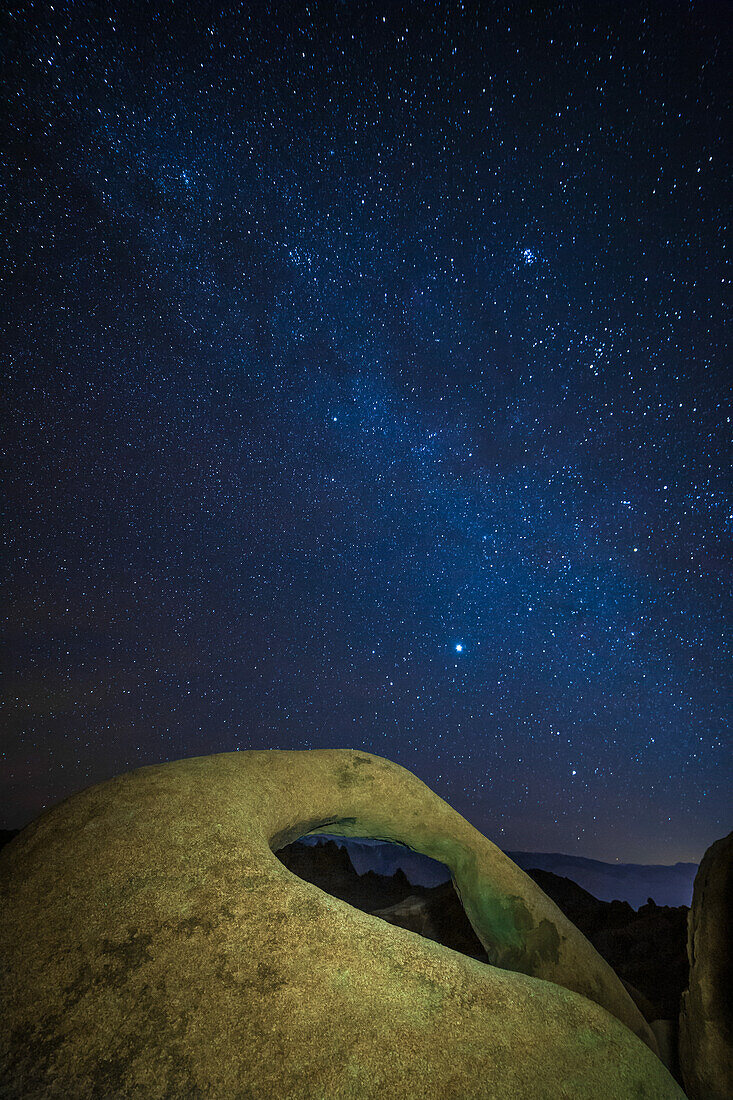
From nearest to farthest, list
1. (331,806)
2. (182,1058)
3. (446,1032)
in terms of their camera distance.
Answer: (182,1058), (446,1032), (331,806)

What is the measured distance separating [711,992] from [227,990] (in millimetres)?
5452

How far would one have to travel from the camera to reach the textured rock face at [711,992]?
15.2 feet

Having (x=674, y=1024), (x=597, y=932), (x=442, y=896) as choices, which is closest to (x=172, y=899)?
(x=674, y=1024)

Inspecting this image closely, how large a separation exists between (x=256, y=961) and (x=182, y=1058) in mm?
500

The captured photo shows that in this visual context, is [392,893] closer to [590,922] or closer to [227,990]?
[590,922]

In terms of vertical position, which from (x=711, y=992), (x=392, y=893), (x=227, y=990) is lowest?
(x=392, y=893)

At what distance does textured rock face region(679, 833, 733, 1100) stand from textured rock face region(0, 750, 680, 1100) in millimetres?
2667

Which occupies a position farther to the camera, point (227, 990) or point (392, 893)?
point (392, 893)

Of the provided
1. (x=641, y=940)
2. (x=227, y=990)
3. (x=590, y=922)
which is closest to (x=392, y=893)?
(x=590, y=922)

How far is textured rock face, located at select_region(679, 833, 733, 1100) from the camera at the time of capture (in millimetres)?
4637

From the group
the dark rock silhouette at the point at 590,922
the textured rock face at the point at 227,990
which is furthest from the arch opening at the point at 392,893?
the textured rock face at the point at 227,990

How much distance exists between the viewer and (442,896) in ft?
45.0

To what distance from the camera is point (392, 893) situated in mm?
19703

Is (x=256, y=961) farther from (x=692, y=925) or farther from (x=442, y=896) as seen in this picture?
(x=442, y=896)
